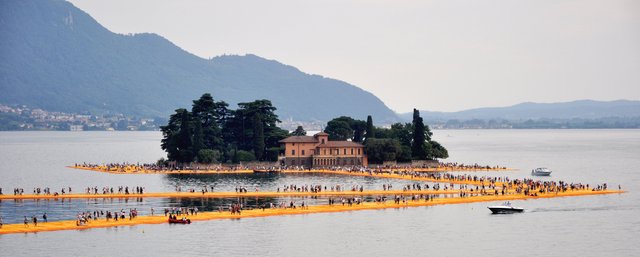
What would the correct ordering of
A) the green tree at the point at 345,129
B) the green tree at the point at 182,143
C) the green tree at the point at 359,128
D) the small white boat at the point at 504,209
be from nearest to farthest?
the small white boat at the point at 504,209 < the green tree at the point at 182,143 < the green tree at the point at 345,129 < the green tree at the point at 359,128

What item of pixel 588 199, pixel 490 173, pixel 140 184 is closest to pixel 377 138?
pixel 490 173

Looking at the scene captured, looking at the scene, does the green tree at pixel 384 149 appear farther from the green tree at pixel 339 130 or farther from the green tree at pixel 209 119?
the green tree at pixel 209 119

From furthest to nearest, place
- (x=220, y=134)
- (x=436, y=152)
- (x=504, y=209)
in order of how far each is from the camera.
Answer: (x=436, y=152)
(x=220, y=134)
(x=504, y=209)

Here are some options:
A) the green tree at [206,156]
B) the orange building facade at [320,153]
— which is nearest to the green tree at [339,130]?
the orange building facade at [320,153]

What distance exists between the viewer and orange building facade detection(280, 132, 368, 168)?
159m

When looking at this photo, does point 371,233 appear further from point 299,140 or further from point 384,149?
point 384,149

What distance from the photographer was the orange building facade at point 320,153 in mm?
158750

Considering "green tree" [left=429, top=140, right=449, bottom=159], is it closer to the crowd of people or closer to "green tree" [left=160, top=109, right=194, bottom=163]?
the crowd of people

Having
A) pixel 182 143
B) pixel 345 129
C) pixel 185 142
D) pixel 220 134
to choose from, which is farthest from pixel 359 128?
pixel 182 143

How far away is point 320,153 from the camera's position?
159m

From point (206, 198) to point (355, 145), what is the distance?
58953 mm

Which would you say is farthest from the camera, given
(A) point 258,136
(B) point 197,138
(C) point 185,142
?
(A) point 258,136

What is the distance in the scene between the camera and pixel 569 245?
73.0 metres

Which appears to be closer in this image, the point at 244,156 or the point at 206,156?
the point at 206,156
